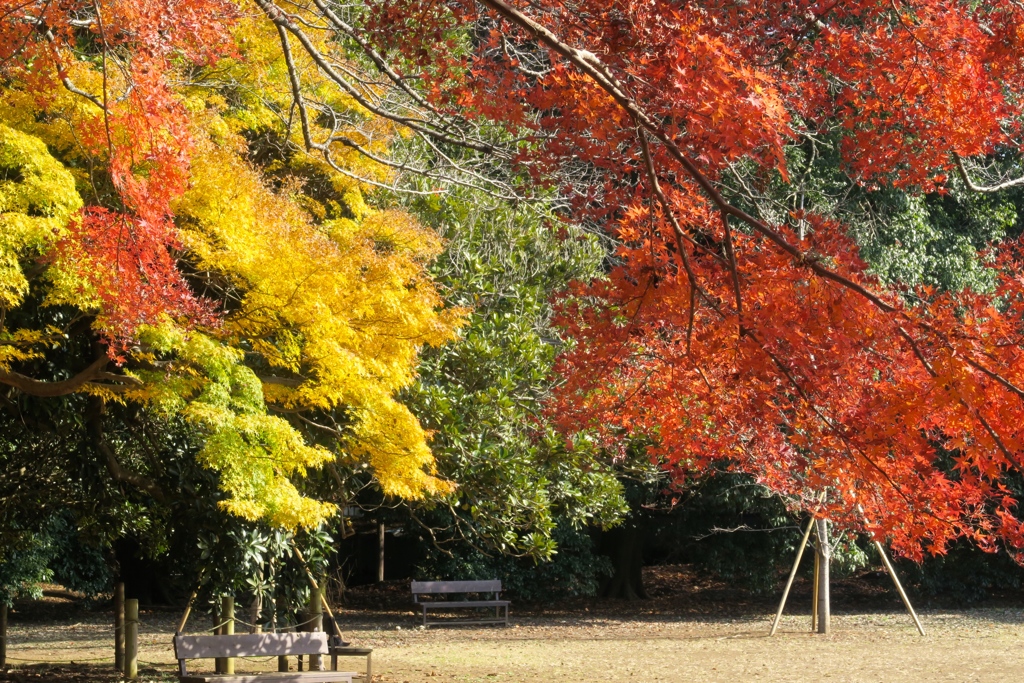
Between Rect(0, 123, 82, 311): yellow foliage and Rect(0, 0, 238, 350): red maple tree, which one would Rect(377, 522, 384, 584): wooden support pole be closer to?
Rect(0, 0, 238, 350): red maple tree

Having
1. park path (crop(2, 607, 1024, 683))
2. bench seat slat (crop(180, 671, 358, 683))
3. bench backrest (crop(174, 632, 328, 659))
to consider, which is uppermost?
bench backrest (crop(174, 632, 328, 659))

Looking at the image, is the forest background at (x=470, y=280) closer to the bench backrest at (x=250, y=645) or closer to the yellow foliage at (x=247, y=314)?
the yellow foliage at (x=247, y=314)

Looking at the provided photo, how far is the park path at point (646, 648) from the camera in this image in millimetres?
10500

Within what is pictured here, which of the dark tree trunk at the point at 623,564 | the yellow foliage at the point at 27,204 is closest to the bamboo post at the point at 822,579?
A: the dark tree trunk at the point at 623,564

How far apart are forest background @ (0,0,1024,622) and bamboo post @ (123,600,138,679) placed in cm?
69

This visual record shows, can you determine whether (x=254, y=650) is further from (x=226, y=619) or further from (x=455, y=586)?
(x=455, y=586)

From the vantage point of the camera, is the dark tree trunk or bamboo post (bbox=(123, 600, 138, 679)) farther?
Result: the dark tree trunk

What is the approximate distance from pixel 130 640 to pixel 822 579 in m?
9.40

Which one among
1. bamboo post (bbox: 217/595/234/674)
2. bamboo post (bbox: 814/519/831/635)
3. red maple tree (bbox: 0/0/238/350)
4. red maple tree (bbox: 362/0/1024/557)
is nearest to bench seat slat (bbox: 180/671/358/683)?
bamboo post (bbox: 217/595/234/674)

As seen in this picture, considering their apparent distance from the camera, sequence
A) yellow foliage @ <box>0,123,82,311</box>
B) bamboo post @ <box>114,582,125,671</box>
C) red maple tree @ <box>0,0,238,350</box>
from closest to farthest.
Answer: red maple tree @ <box>0,0,238,350</box> → yellow foliage @ <box>0,123,82,311</box> → bamboo post @ <box>114,582,125,671</box>

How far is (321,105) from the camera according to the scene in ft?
34.9

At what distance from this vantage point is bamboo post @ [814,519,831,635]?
1408 cm

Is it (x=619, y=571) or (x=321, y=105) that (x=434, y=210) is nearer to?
(x=321, y=105)

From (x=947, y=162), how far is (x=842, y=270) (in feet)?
5.43
